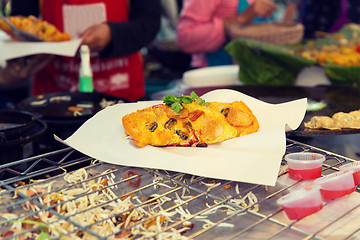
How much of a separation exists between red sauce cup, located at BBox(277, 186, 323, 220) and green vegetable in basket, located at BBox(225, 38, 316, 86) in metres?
2.26

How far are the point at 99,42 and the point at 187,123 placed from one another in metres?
1.77

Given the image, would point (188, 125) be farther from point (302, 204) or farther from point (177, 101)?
point (302, 204)

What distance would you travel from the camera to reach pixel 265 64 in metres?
3.66

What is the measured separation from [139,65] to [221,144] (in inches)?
91.7

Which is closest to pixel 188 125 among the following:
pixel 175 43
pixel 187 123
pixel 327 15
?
pixel 187 123

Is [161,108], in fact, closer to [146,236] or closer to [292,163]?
[292,163]

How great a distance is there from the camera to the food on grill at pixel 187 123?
66.6 inches

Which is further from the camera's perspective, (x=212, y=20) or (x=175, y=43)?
(x=175, y=43)

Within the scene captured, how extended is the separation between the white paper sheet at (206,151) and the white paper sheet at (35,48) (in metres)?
1.15

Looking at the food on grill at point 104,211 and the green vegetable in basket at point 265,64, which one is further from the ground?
the green vegetable in basket at point 265,64

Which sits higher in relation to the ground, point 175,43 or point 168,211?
point 175,43

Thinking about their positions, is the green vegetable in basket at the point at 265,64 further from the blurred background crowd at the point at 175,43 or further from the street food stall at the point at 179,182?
the blurred background crowd at the point at 175,43

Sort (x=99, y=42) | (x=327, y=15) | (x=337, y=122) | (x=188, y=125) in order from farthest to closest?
(x=327, y=15) → (x=99, y=42) → (x=337, y=122) → (x=188, y=125)

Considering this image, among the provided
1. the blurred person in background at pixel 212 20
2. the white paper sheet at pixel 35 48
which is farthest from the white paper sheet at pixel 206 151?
the blurred person in background at pixel 212 20
